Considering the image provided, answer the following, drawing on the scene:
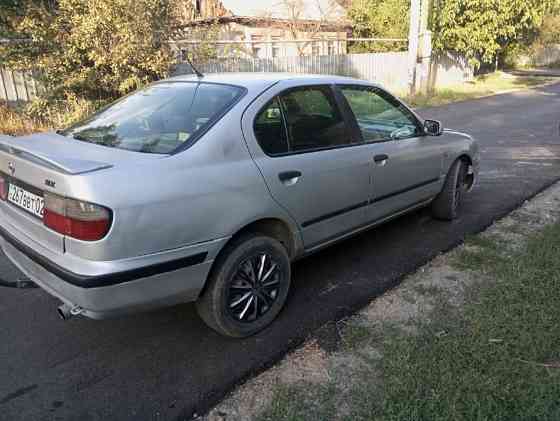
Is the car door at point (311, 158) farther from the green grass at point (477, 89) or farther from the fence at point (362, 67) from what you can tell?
the green grass at point (477, 89)

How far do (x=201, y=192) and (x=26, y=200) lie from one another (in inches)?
40.3

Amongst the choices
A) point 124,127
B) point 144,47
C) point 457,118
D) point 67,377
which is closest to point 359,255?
point 124,127

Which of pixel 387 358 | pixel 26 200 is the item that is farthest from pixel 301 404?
pixel 26 200

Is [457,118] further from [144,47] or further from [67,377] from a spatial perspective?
[67,377]

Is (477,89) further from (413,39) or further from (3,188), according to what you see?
(3,188)

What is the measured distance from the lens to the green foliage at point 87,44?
30.4 feet

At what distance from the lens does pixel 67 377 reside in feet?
8.82

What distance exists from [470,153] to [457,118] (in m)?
8.57

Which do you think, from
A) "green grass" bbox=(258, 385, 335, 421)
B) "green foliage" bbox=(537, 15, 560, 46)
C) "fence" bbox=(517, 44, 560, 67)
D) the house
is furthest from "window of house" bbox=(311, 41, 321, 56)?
"green foliage" bbox=(537, 15, 560, 46)

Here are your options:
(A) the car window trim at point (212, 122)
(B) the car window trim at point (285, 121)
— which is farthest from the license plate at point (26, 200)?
(B) the car window trim at point (285, 121)

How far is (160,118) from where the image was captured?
123 inches

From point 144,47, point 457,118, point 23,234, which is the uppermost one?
point 144,47

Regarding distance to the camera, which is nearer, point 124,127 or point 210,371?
point 210,371

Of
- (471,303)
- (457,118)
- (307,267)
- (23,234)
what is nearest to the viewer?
(23,234)
